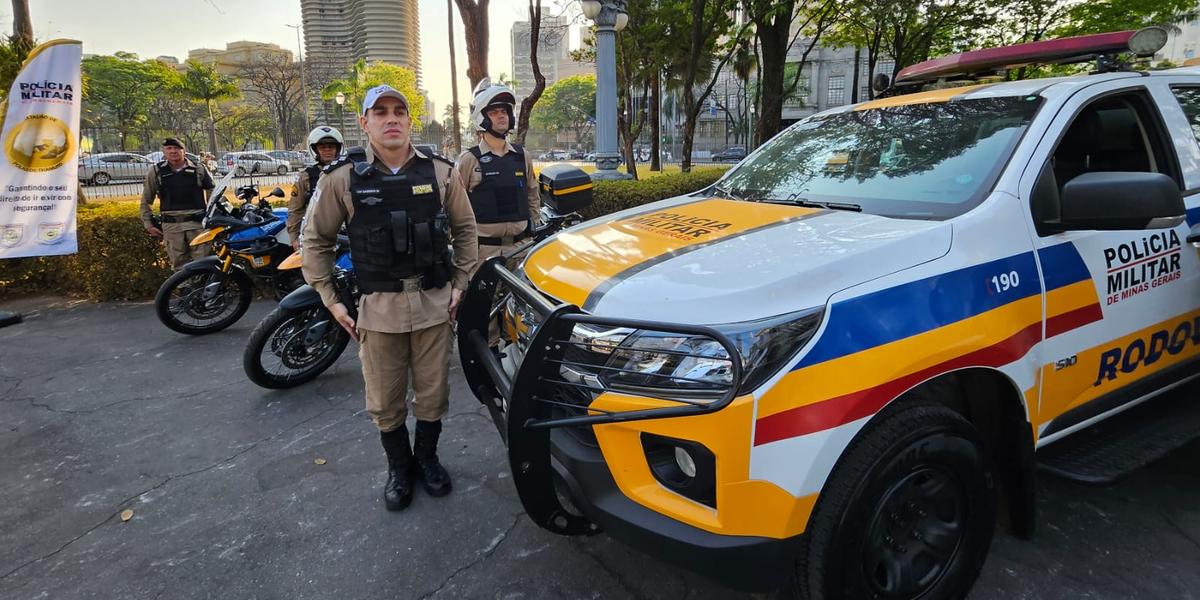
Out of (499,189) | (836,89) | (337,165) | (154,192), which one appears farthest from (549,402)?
(836,89)

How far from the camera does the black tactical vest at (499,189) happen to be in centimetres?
464

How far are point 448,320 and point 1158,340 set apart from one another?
113 inches

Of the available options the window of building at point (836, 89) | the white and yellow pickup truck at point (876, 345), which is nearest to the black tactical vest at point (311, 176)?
the white and yellow pickup truck at point (876, 345)

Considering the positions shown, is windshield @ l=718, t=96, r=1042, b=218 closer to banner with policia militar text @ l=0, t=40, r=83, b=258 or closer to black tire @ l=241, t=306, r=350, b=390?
black tire @ l=241, t=306, r=350, b=390

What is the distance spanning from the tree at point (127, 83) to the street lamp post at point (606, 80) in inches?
1659

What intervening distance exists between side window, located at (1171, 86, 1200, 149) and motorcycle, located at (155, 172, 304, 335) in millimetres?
5690

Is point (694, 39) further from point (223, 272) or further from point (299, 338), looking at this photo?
point (299, 338)

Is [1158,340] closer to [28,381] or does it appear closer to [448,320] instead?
[448,320]

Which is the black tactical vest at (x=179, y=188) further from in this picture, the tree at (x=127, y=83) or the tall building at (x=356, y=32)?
the tree at (x=127, y=83)

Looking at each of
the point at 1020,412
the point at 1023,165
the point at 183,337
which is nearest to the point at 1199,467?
the point at 1020,412

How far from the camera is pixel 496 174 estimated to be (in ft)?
15.3

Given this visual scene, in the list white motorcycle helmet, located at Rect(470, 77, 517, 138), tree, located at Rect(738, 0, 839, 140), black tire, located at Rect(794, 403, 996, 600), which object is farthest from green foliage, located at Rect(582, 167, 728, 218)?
black tire, located at Rect(794, 403, 996, 600)

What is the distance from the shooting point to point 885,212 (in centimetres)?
234

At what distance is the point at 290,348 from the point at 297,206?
1236mm
